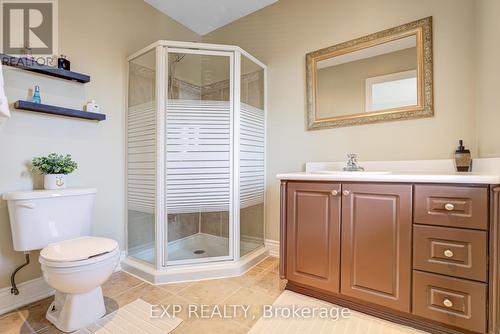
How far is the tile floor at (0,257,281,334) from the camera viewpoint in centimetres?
137

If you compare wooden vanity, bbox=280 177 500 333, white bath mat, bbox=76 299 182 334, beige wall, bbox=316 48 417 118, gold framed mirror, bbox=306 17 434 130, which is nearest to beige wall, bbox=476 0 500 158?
gold framed mirror, bbox=306 17 434 130

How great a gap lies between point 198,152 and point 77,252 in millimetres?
1062

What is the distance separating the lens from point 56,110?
1684 millimetres

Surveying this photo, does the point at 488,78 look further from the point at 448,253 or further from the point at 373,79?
the point at 448,253

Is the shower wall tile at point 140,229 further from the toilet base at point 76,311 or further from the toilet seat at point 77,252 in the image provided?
the toilet base at point 76,311

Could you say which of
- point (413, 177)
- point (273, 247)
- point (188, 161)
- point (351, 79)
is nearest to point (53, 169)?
point (188, 161)

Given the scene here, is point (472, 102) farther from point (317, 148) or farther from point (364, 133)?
point (317, 148)

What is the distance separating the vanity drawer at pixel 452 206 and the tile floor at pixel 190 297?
3.58ft

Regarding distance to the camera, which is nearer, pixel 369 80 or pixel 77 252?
pixel 77 252

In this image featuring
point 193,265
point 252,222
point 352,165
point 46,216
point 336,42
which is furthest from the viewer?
point 252,222

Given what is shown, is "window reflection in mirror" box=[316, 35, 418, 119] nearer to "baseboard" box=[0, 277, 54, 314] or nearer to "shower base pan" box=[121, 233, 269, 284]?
"shower base pan" box=[121, 233, 269, 284]

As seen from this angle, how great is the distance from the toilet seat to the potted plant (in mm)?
407

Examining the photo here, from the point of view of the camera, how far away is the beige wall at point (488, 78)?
1305 mm

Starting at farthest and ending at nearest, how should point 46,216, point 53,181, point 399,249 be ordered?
point 53,181 → point 46,216 → point 399,249
